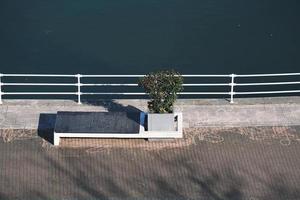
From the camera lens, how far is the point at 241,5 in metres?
30.6

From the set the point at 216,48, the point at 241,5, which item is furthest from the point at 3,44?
the point at 241,5

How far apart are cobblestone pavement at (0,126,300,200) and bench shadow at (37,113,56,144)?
0.21ft

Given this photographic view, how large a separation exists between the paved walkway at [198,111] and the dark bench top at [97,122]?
837mm

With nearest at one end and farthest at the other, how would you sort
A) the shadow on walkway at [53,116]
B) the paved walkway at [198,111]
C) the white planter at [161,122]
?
1. the white planter at [161,122]
2. the shadow on walkway at [53,116]
3. the paved walkway at [198,111]

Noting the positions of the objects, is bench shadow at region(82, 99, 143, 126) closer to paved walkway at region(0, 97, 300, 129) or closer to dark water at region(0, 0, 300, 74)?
paved walkway at region(0, 97, 300, 129)

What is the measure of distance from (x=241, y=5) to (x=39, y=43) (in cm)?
840

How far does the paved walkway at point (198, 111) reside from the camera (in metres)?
19.1

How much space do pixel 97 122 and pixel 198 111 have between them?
2853 millimetres

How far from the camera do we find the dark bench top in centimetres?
1811

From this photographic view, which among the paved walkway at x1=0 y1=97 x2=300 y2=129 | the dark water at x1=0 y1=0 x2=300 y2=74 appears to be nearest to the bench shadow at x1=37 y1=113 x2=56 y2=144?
the paved walkway at x1=0 y1=97 x2=300 y2=129

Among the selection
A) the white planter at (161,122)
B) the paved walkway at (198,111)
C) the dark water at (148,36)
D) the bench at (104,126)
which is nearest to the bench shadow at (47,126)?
the paved walkway at (198,111)

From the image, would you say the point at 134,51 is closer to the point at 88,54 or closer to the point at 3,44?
the point at 88,54

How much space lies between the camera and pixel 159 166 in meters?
17.5

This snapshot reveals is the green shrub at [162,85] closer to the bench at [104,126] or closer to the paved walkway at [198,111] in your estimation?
the bench at [104,126]
